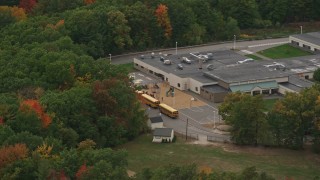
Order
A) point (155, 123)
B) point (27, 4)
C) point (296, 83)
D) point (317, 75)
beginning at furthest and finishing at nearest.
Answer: point (27, 4), point (317, 75), point (296, 83), point (155, 123)

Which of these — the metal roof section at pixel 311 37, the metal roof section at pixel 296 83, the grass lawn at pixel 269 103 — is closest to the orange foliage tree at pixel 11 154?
the grass lawn at pixel 269 103

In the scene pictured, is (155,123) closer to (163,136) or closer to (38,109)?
(163,136)

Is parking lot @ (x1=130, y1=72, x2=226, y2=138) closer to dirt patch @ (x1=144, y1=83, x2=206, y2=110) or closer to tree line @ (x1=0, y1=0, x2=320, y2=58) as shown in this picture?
dirt patch @ (x1=144, y1=83, x2=206, y2=110)

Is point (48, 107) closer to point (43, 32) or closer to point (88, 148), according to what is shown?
point (88, 148)

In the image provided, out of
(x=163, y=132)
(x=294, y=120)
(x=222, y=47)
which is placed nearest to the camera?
(x=294, y=120)

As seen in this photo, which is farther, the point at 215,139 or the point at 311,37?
the point at 311,37

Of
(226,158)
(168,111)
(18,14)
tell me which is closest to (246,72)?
(168,111)

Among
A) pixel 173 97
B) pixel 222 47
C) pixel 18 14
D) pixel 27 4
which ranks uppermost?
pixel 27 4
